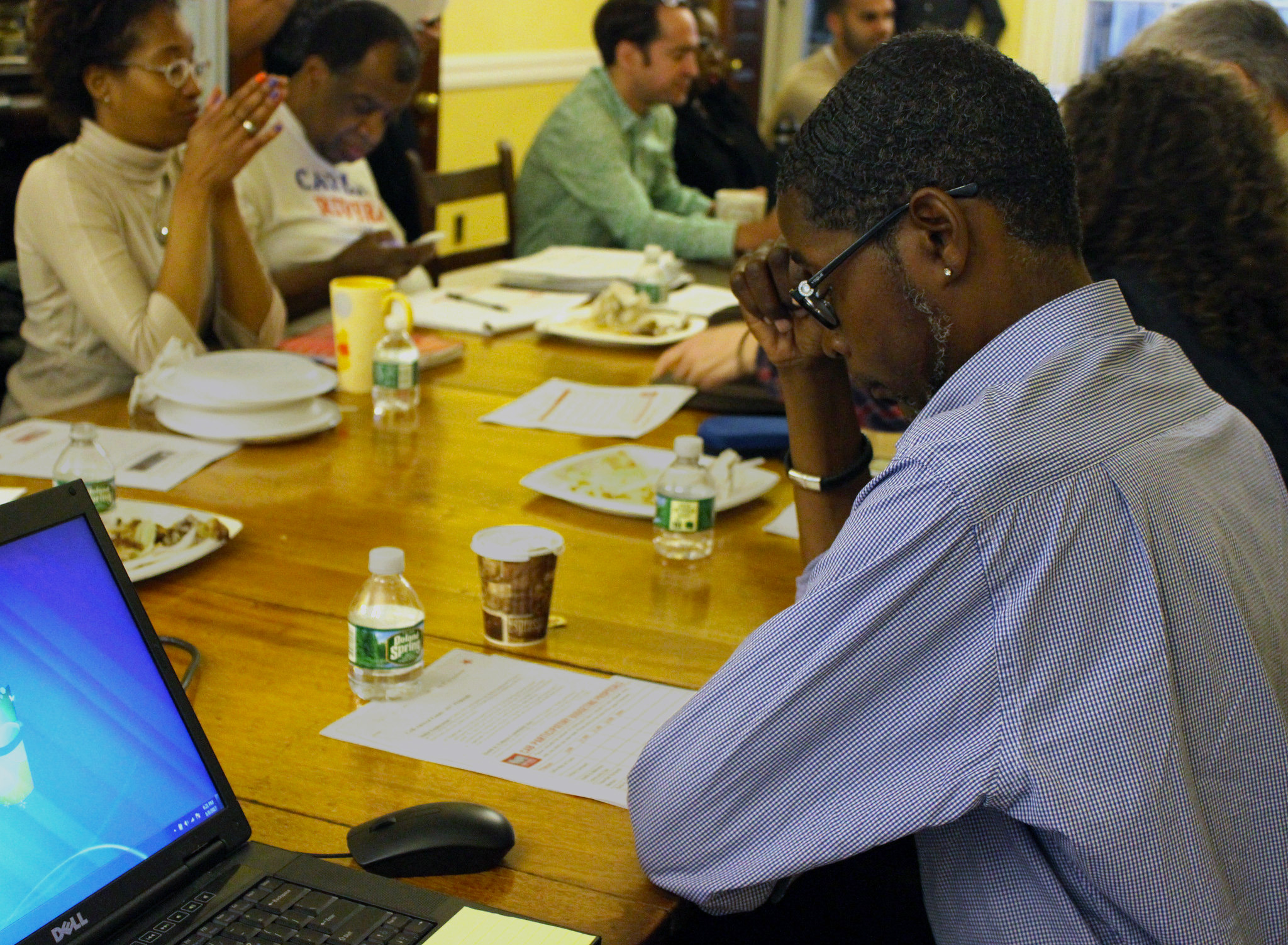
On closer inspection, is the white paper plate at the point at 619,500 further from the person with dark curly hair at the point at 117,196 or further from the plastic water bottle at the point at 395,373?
the person with dark curly hair at the point at 117,196

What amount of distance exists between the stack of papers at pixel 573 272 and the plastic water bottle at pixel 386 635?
172 centimetres

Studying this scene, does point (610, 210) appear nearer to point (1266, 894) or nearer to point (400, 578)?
point (400, 578)

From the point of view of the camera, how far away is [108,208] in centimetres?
217

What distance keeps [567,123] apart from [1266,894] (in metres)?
3.11

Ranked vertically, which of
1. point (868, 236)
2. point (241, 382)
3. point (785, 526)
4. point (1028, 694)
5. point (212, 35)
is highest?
point (212, 35)

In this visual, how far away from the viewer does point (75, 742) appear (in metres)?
0.79

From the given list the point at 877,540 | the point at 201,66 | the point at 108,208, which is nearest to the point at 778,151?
the point at 201,66

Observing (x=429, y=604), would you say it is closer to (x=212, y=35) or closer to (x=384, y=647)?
(x=384, y=647)

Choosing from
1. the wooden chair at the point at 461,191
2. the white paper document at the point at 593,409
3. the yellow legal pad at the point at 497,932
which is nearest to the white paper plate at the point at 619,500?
the white paper document at the point at 593,409

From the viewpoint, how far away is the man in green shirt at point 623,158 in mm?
3480

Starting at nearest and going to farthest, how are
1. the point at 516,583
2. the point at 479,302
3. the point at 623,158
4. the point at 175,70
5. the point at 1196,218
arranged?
the point at 516,583 → the point at 1196,218 → the point at 175,70 → the point at 479,302 → the point at 623,158

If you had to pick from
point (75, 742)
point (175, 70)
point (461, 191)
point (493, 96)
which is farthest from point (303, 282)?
point (493, 96)

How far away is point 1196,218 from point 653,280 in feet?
4.61

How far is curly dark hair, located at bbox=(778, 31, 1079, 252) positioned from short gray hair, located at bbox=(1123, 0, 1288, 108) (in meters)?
1.13
